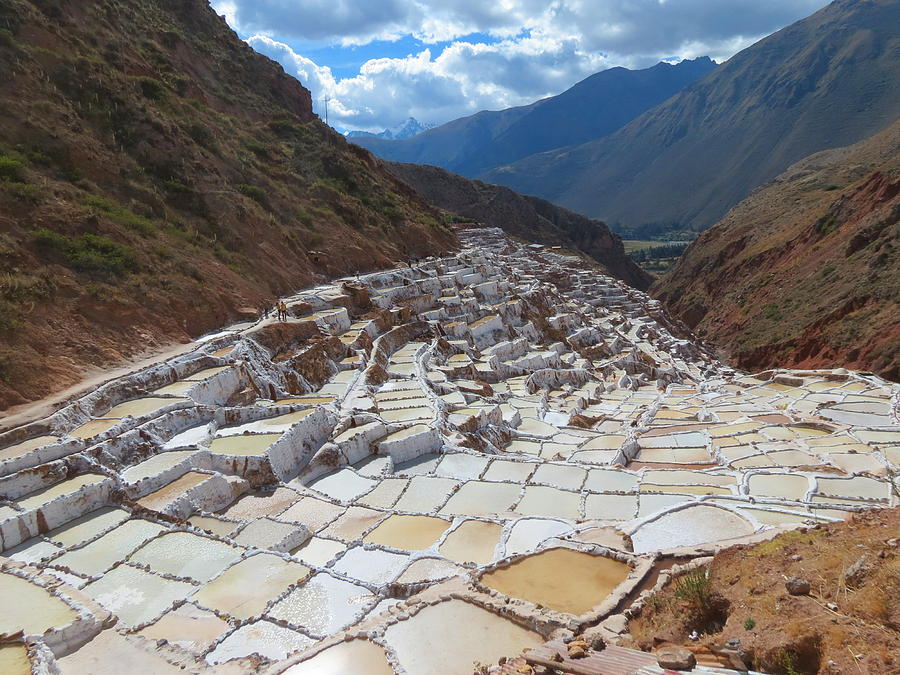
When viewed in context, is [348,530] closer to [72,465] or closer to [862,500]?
[72,465]

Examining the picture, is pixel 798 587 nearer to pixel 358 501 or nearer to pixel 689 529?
pixel 689 529

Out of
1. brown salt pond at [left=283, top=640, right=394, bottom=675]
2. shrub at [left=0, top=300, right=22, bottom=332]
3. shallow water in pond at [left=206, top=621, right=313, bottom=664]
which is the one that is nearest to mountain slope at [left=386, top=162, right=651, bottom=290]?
shrub at [left=0, top=300, right=22, bottom=332]

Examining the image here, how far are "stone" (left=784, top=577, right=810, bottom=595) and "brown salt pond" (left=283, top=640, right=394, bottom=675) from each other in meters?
3.98

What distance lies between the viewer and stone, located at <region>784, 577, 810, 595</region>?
523 cm

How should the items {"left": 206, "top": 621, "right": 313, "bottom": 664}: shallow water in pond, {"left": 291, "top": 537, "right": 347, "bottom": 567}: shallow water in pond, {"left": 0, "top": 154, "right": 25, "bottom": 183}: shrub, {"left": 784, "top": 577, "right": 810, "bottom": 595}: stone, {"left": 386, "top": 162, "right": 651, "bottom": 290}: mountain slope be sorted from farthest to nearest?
{"left": 386, "top": 162, "right": 651, "bottom": 290}: mountain slope
{"left": 0, "top": 154, "right": 25, "bottom": 183}: shrub
{"left": 291, "top": 537, "right": 347, "bottom": 567}: shallow water in pond
{"left": 206, "top": 621, "right": 313, "bottom": 664}: shallow water in pond
{"left": 784, "top": 577, "right": 810, "bottom": 595}: stone

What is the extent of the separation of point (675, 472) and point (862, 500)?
3321 mm

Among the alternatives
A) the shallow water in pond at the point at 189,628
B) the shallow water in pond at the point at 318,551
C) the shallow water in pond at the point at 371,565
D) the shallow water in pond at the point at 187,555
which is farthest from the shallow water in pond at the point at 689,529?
the shallow water in pond at the point at 187,555

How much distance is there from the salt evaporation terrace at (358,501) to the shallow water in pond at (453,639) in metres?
0.02

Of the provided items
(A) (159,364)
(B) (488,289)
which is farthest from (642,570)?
(B) (488,289)

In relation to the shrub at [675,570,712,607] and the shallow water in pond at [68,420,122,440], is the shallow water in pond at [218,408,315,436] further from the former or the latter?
the shrub at [675,570,712,607]

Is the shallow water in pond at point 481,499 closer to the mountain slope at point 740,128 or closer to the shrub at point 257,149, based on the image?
the shrub at point 257,149

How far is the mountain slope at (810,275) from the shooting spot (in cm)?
2803

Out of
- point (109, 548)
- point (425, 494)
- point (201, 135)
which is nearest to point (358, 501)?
point (425, 494)

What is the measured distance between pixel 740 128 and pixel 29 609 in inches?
6477
